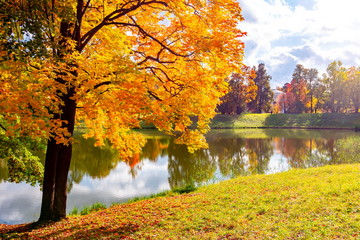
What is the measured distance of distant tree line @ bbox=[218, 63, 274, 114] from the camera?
63.6m

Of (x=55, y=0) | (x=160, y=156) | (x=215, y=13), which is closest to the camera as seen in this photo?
(x=55, y=0)

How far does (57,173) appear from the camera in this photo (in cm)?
976

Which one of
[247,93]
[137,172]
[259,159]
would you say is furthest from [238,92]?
[137,172]

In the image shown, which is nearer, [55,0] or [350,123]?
[55,0]

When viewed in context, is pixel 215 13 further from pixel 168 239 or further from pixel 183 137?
pixel 168 239

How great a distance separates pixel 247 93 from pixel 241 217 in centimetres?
Answer: 6242

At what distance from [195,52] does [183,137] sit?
3226 millimetres

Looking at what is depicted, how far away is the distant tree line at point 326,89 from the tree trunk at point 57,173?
69.9 m

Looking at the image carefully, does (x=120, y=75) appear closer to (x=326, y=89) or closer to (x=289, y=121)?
(x=289, y=121)

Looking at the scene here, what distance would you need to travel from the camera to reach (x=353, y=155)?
70.1ft

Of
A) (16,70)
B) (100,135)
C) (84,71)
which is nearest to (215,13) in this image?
(84,71)

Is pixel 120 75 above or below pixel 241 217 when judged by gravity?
above

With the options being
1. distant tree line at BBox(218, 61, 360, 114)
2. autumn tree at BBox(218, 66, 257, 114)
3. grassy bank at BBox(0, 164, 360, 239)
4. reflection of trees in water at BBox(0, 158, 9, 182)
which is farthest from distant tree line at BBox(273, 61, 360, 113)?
reflection of trees in water at BBox(0, 158, 9, 182)

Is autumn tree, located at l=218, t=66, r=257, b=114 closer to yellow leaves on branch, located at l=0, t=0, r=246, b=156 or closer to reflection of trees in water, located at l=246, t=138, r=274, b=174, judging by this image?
reflection of trees in water, located at l=246, t=138, r=274, b=174
